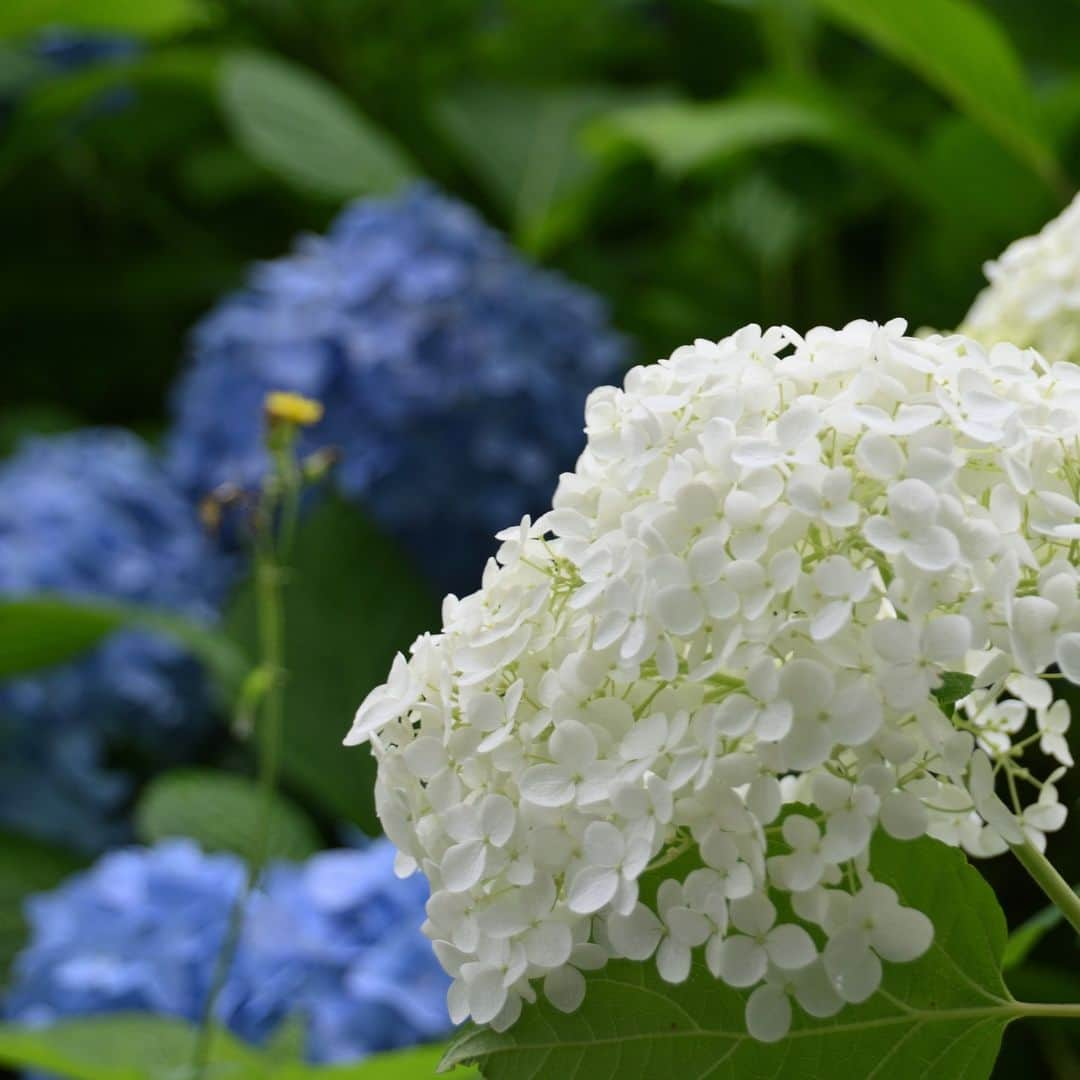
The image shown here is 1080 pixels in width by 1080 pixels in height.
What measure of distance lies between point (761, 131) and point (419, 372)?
1.08ft

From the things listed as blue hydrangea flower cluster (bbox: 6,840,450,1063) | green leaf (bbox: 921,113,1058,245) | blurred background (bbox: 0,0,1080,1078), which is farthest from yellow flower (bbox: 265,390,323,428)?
green leaf (bbox: 921,113,1058,245)

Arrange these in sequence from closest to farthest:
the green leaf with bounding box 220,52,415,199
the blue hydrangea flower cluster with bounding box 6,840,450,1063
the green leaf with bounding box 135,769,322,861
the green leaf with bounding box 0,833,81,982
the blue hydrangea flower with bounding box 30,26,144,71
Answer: the blue hydrangea flower cluster with bounding box 6,840,450,1063 < the green leaf with bounding box 135,769,322,861 < the green leaf with bounding box 0,833,81,982 < the green leaf with bounding box 220,52,415,199 < the blue hydrangea flower with bounding box 30,26,144,71

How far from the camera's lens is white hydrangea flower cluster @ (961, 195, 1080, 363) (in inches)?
28.0

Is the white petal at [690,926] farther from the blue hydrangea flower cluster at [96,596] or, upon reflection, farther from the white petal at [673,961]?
the blue hydrangea flower cluster at [96,596]

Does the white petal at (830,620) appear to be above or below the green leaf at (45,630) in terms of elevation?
above

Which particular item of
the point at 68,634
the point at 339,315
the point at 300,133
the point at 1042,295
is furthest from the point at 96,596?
the point at 1042,295

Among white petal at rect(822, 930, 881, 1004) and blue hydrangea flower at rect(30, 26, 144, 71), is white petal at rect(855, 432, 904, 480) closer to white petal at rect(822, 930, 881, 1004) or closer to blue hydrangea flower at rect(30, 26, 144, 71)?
white petal at rect(822, 930, 881, 1004)

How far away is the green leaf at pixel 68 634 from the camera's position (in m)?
1.19

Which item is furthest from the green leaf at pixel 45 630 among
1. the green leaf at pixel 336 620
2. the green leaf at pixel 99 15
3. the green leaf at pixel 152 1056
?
the green leaf at pixel 99 15

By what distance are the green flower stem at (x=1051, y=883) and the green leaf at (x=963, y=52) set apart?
0.85 metres

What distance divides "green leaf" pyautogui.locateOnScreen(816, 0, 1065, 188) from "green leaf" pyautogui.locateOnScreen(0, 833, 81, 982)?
86cm

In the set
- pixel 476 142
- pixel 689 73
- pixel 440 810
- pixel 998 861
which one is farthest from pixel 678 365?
pixel 689 73

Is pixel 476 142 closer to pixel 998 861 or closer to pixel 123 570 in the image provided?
pixel 123 570

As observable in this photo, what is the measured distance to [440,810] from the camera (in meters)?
0.45
